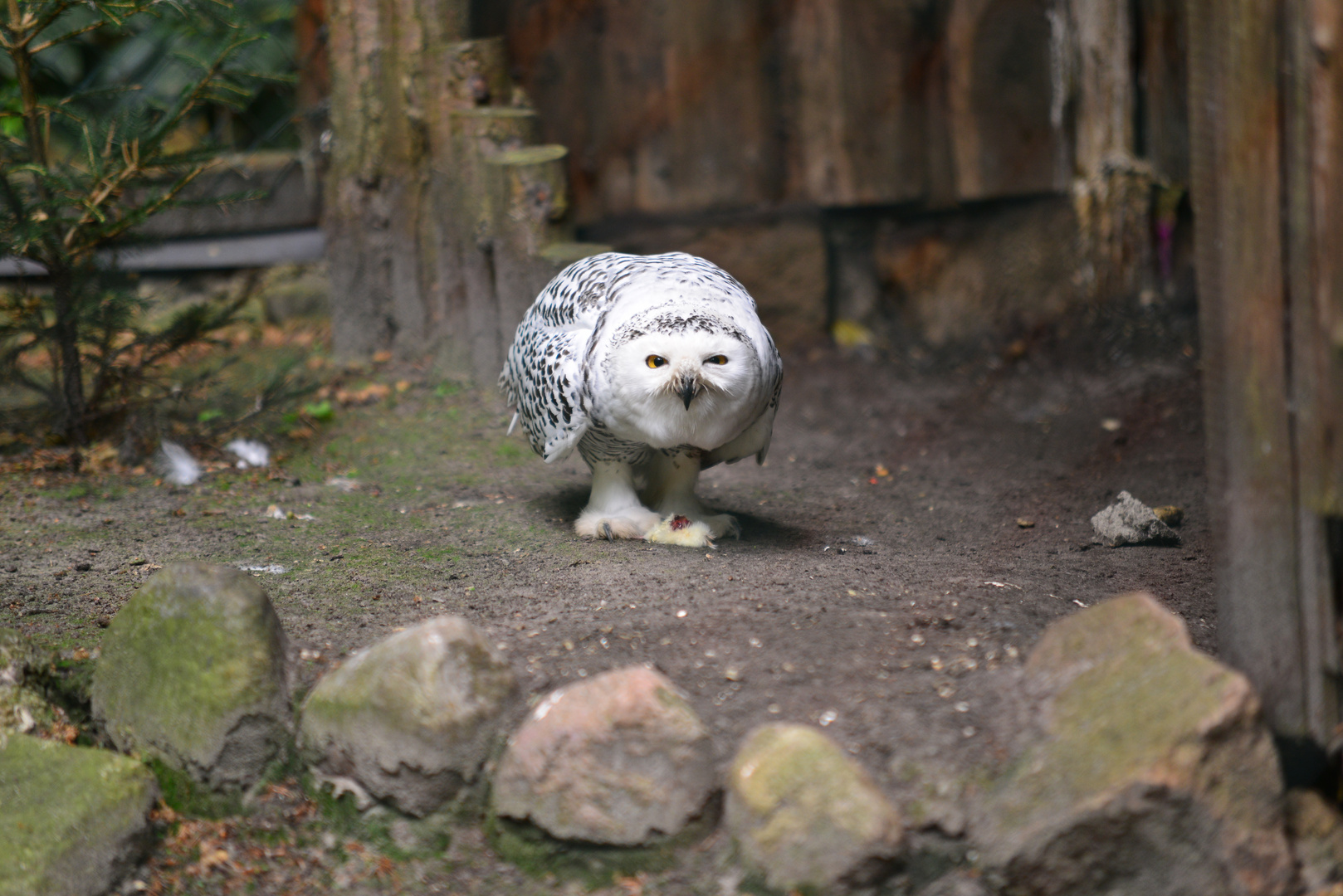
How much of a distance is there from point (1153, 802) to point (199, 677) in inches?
75.6

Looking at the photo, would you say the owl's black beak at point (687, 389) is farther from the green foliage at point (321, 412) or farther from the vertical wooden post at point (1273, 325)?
the green foliage at point (321, 412)

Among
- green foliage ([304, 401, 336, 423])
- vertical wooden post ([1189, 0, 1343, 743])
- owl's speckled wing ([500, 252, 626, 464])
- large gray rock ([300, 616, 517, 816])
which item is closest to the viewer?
vertical wooden post ([1189, 0, 1343, 743])

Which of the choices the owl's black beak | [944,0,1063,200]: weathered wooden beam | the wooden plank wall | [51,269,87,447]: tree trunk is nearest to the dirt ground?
[51,269,87,447]: tree trunk

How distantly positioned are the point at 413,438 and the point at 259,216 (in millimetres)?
2583

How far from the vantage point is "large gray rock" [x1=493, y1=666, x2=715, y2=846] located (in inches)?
81.4

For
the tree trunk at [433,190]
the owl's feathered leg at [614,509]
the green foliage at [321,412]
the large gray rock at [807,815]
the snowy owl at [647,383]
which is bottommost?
the large gray rock at [807,815]

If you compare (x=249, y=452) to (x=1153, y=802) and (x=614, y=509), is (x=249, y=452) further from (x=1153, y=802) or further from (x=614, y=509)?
(x=1153, y=802)

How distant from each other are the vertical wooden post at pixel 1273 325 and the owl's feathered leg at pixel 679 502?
63.0 inches

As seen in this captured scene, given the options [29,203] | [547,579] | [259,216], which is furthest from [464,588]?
[259,216]

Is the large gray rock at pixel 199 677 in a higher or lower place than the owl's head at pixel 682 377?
lower

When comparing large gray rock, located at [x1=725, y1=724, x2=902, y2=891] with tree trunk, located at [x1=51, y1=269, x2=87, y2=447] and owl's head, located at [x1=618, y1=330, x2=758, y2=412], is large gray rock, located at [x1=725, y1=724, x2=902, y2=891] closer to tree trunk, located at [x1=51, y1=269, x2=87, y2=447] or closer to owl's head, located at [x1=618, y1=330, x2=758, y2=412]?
owl's head, located at [x1=618, y1=330, x2=758, y2=412]

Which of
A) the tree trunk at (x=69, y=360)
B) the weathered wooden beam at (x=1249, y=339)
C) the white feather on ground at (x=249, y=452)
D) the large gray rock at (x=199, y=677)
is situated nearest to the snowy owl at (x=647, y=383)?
the large gray rock at (x=199, y=677)

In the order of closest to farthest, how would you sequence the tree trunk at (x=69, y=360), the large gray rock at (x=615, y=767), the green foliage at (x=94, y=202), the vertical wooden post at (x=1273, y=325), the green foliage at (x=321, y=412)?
the vertical wooden post at (x=1273, y=325), the large gray rock at (x=615, y=767), the green foliage at (x=94, y=202), the tree trunk at (x=69, y=360), the green foliage at (x=321, y=412)

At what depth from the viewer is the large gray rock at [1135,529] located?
3.47m
